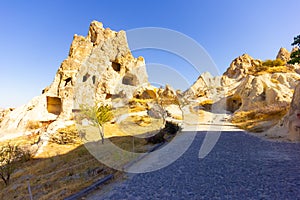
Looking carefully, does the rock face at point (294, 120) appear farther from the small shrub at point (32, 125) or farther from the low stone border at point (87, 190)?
the small shrub at point (32, 125)

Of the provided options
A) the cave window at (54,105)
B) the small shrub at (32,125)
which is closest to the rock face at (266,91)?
the cave window at (54,105)

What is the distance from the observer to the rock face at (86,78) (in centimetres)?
2328

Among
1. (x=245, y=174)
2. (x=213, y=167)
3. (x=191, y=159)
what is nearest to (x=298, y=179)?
(x=245, y=174)

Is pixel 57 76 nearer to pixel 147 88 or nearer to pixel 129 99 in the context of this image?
pixel 129 99

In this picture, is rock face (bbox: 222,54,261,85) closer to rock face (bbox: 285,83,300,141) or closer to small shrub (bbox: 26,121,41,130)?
rock face (bbox: 285,83,300,141)

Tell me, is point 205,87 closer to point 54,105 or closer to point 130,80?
point 130,80

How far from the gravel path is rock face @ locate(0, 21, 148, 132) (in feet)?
62.1

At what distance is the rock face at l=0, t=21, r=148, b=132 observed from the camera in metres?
23.3

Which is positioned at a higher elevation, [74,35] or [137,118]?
[74,35]

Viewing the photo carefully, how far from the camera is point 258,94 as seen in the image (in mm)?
19234

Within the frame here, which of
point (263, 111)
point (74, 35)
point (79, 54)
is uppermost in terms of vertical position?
point (74, 35)

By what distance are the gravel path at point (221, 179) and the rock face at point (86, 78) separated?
62.1 feet

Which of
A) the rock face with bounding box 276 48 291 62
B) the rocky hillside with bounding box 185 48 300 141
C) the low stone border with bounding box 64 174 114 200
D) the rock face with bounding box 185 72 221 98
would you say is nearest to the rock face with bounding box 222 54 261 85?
the rock face with bounding box 185 72 221 98

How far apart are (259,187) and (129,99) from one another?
989 inches
